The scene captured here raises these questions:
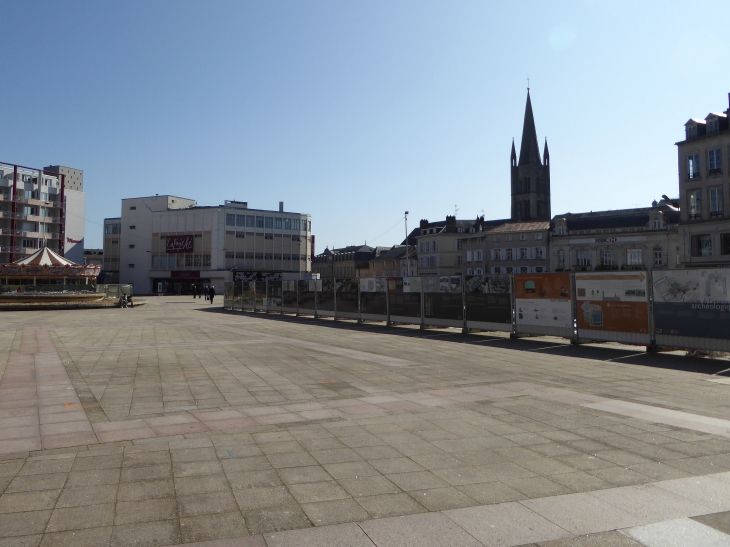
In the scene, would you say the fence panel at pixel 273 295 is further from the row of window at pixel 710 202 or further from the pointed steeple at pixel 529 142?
the pointed steeple at pixel 529 142

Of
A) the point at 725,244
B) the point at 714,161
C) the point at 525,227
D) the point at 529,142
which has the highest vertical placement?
the point at 529,142

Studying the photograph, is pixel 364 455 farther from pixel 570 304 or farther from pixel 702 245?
pixel 702 245

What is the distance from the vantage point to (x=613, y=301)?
51.0 ft

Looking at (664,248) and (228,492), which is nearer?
(228,492)

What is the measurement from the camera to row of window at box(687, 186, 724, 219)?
4447cm

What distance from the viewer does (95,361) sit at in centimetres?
1345

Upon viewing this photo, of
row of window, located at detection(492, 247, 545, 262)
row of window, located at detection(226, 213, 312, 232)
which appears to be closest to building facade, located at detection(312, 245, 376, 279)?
row of window, located at detection(226, 213, 312, 232)

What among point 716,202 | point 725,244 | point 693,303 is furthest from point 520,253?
point 693,303

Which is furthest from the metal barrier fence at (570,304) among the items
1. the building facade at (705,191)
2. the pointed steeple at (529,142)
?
the pointed steeple at (529,142)

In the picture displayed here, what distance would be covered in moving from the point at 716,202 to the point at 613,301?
3655cm

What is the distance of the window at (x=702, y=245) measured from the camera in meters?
45.2

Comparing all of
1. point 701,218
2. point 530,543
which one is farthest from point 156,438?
point 701,218

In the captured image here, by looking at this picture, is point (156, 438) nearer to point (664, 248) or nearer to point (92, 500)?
point (92, 500)

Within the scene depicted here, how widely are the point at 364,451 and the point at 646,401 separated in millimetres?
5285
